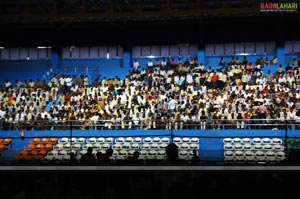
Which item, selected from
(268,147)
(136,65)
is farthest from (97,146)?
(136,65)

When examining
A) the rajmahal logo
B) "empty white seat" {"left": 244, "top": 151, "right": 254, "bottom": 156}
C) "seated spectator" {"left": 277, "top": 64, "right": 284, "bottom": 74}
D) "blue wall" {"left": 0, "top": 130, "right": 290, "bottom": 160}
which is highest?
the rajmahal logo

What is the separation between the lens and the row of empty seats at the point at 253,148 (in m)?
14.6

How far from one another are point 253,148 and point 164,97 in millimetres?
5821

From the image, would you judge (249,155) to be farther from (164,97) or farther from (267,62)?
(267,62)

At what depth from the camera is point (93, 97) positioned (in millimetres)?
21391

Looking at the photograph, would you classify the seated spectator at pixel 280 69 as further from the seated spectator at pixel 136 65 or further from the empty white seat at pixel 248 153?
the seated spectator at pixel 136 65

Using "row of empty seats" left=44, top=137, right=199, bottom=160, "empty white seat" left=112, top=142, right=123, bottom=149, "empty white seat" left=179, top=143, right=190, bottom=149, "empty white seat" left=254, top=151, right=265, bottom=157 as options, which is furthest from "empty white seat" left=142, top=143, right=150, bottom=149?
"empty white seat" left=254, top=151, right=265, bottom=157

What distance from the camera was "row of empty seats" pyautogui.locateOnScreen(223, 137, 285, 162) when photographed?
14.6 metres

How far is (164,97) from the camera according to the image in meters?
20.3

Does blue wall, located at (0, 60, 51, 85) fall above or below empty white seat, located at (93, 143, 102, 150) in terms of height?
above

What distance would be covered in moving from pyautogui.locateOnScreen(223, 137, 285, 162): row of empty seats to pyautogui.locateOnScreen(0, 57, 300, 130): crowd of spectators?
682mm

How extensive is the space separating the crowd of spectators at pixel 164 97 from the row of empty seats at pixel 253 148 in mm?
682

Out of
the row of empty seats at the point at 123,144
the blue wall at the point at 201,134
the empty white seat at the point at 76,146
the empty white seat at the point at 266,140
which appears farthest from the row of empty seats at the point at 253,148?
the empty white seat at the point at 76,146

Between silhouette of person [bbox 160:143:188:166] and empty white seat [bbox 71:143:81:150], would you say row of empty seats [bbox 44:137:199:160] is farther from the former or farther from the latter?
silhouette of person [bbox 160:143:188:166]
